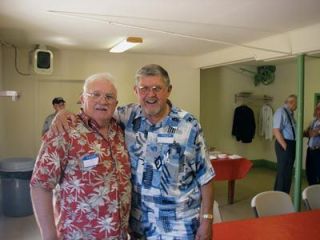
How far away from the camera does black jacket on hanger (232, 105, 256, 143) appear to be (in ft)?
25.9

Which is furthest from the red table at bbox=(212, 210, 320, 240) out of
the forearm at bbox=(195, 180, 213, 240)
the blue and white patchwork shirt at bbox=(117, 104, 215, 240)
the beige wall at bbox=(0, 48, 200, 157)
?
the beige wall at bbox=(0, 48, 200, 157)

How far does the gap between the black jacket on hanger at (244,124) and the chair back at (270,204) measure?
5.33 metres

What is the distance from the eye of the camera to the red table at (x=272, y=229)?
6.43 feet

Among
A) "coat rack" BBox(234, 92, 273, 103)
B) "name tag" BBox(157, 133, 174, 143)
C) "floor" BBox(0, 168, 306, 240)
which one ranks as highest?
"coat rack" BBox(234, 92, 273, 103)

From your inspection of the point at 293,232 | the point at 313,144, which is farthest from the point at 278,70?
the point at 293,232

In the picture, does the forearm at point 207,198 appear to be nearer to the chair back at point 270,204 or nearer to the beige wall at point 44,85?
the chair back at point 270,204

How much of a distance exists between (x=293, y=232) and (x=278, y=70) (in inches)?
261

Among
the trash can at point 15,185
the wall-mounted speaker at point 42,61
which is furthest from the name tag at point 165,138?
the wall-mounted speaker at point 42,61

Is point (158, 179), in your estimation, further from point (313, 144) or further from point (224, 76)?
point (224, 76)

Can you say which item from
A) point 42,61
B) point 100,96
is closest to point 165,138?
point 100,96

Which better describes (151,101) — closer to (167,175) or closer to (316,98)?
(167,175)

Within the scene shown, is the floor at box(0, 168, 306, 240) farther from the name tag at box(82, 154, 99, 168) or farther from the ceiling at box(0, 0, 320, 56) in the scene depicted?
the name tag at box(82, 154, 99, 168)

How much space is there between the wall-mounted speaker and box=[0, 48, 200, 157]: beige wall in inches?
20.4

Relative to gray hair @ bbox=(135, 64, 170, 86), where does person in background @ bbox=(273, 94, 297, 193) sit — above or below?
below
